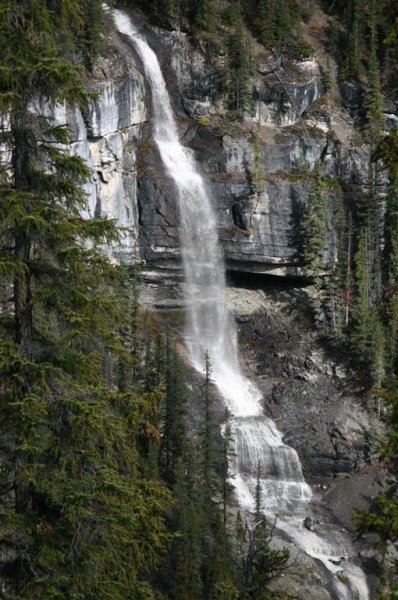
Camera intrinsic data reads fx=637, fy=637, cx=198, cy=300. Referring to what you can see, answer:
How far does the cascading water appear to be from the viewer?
38.9 metres

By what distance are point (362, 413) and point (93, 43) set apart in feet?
111

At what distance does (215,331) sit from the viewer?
165 ft

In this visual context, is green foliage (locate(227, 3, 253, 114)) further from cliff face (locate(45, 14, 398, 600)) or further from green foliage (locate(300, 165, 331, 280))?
green foliage (locate(300, 165, 331, 280))

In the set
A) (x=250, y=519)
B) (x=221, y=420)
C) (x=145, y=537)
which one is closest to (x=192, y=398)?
(x=221, y=420)

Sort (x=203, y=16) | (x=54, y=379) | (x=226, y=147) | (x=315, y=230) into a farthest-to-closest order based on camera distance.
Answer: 1. (x=203, y=16)
2. (x=226, y=147)
3. (x=315, y=230)
4. (x=54, y=379)

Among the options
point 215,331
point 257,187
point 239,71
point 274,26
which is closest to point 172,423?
point 215,331

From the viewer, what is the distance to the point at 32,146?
7707 millimetres

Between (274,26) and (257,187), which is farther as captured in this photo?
(274,26)

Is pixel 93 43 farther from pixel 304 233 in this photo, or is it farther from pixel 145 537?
pixel 145 537

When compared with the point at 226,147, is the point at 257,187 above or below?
below

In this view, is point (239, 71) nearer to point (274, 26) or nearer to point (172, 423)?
point (274, 26)

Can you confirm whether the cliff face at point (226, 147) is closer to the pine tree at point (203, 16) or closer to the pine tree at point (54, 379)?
the pine tree at point (203, 16)

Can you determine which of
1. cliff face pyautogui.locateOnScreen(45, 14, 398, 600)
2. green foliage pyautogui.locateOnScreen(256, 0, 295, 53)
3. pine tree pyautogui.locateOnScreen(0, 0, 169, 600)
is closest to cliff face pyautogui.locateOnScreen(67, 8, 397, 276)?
cliff face pyautogui.locateOnScreen(45, 14, 398, 600)

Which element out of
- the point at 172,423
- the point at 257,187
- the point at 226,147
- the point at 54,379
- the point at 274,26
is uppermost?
the point at 274,26
